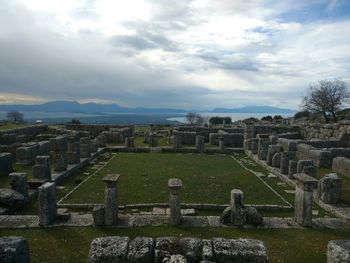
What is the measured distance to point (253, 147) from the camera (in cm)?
2591

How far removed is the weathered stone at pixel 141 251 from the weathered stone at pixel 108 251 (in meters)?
0.10

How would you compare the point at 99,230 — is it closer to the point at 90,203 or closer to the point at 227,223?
the point at 90,203

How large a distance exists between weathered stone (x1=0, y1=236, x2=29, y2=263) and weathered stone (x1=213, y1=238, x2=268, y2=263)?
3.41m

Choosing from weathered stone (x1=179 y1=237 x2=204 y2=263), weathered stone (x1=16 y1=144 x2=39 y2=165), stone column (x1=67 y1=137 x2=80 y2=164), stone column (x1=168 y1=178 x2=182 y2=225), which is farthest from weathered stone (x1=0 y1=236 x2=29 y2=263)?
weathered stone (x1=16 y1=144 x2=39 y2=165)

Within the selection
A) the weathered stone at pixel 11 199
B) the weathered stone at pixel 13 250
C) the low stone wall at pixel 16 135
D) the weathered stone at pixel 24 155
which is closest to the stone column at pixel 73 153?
the weathered stone at pixel 24 155

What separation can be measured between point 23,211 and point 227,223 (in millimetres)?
6948

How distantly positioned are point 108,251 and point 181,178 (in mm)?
10876

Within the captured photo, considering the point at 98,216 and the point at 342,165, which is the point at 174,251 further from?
the point at 342,165

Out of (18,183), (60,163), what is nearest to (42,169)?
(60,163)

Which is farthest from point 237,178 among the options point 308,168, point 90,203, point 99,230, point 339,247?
point 339,247

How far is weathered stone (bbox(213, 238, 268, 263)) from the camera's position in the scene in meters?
6.33

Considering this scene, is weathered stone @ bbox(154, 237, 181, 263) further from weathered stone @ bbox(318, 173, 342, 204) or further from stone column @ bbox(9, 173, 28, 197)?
weathered stone @ bbox(318, 173, 342, 204)

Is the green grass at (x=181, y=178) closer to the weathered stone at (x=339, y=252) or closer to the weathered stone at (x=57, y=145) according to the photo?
the weathered stone at (x=57, y=145)

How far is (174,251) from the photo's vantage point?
671 cm
